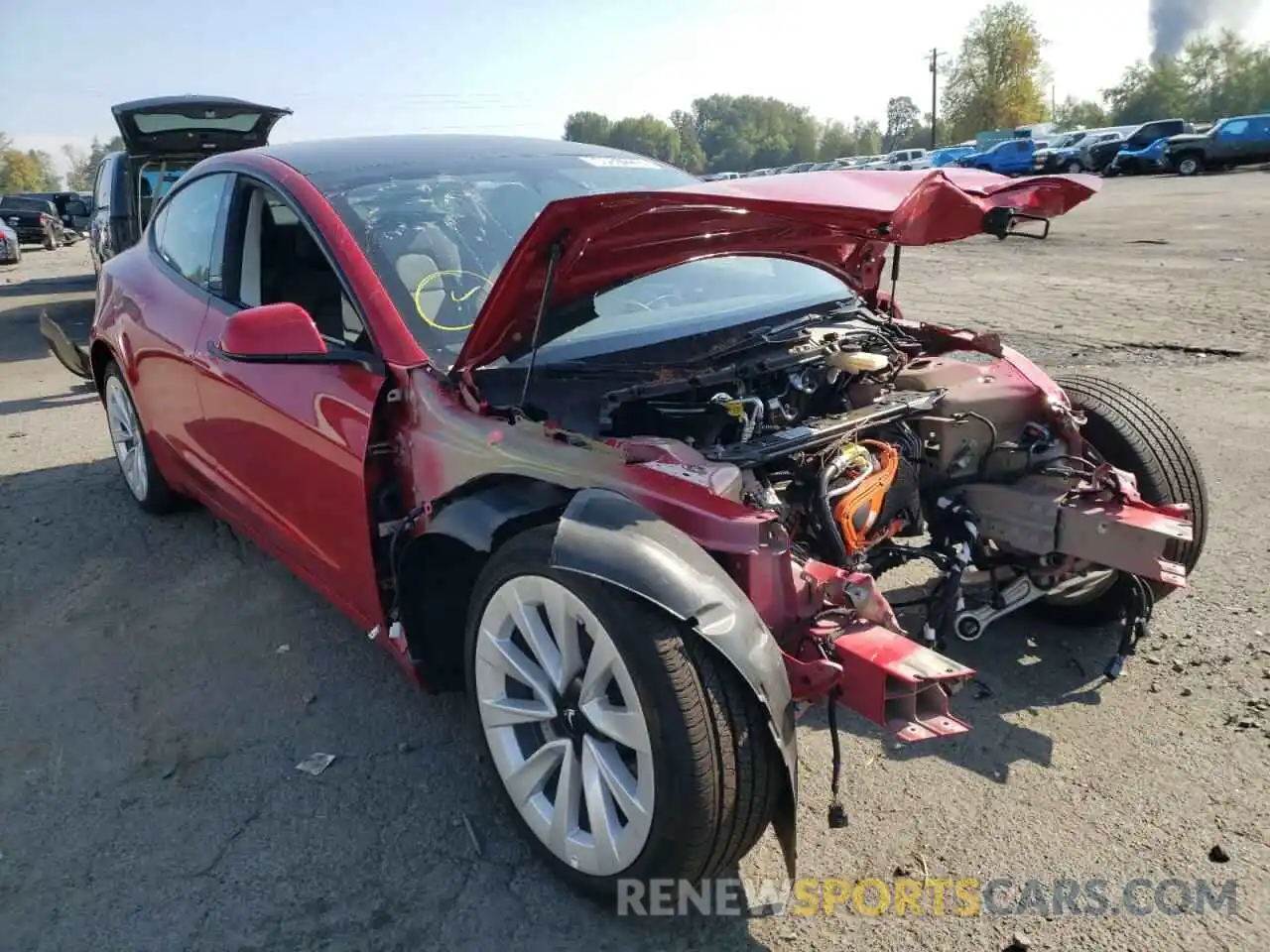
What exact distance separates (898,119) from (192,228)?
125 meters

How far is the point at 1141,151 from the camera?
36031 mm

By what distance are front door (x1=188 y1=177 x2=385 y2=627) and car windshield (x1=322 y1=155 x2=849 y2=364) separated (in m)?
0.18

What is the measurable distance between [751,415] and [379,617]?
1.24m

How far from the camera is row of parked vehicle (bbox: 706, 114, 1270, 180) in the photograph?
32469mm

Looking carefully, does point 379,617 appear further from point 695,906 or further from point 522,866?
point 695,906

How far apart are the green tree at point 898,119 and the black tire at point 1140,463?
120m

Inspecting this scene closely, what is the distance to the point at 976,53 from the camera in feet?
257

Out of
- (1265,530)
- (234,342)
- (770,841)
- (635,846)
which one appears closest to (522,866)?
(635,846)

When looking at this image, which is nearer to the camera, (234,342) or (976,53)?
(234,342)

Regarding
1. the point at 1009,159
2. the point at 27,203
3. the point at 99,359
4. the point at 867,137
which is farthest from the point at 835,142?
the point at 99,359

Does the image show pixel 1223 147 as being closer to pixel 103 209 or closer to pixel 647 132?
pixel 103 209

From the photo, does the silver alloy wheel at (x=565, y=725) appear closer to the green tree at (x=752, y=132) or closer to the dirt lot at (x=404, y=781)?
Answer: the dirt lot at (x=404, y=781)

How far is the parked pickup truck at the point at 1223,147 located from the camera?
105 feet

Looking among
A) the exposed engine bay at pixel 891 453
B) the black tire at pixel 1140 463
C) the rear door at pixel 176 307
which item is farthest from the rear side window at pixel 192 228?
the black tire at pixel 1140 463
